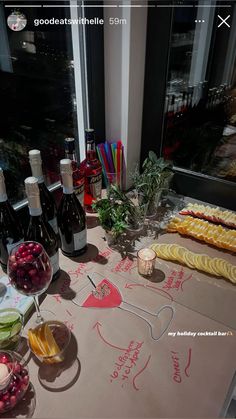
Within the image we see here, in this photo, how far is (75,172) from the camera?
0.88m

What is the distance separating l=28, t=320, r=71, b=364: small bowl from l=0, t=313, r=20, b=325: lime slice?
4 cm

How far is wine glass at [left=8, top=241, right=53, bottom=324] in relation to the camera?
1.79 ft

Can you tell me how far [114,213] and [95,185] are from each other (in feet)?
0.63

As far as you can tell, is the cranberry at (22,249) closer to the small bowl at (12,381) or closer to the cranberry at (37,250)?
the cranberry at (37,250)

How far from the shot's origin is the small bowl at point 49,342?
1.81 feet

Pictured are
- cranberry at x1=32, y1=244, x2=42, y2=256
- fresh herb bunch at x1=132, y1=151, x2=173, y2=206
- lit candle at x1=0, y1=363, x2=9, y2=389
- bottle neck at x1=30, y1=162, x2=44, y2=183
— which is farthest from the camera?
fresh herb bunch at x1=132, y1=151, x2=173, y2=206

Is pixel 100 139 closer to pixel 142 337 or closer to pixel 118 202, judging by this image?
pixel 118 202

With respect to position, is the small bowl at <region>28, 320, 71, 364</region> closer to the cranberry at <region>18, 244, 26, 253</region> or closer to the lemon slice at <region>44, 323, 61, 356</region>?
the lemon slice at <region>44, 323, 61, 356</region>

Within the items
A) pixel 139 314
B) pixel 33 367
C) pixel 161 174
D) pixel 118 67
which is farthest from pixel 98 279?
pixel 118 67

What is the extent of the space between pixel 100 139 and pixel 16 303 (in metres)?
0.65

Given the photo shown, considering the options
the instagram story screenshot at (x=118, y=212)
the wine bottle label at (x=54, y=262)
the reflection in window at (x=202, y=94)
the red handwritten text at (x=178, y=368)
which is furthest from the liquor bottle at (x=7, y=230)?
the reflection in window at (x=202, y=94)

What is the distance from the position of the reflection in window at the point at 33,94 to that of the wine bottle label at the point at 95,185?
0.15 meters

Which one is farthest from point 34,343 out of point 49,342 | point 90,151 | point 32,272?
point 90,151
